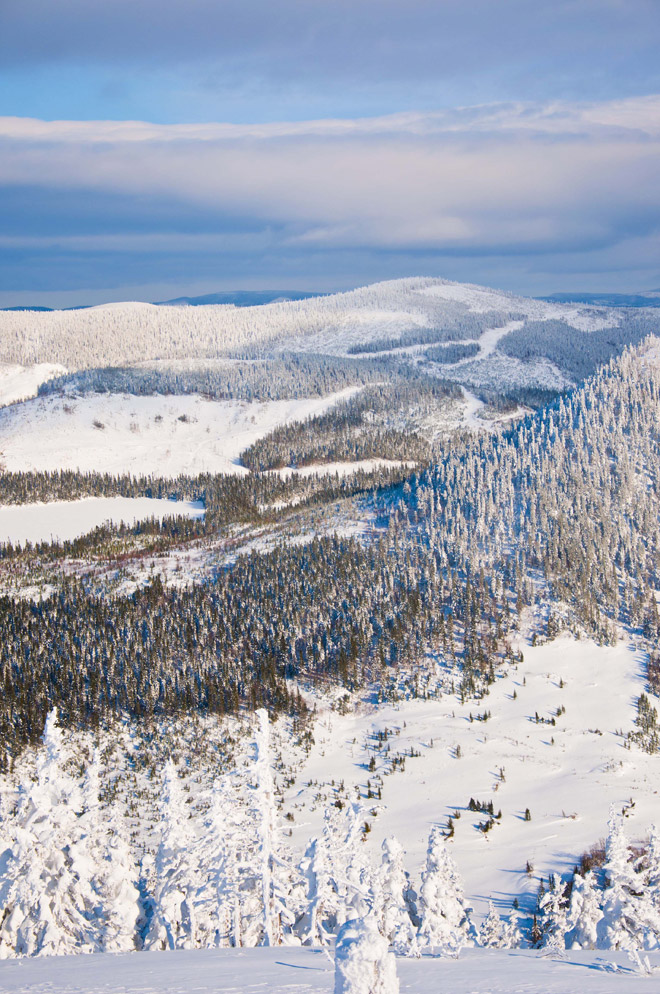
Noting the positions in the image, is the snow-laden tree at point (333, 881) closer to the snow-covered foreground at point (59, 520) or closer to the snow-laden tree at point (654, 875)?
the snow-laden tree at point (654, 875)

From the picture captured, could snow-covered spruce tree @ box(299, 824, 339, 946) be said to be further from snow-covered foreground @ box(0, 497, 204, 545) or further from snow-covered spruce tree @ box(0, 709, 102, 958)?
snow-covered foreground @ box(0, 497, 204, 545)

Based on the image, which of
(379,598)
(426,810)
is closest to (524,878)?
(426,810)

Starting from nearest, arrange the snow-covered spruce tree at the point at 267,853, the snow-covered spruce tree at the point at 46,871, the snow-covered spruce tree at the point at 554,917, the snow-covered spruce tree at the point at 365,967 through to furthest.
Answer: the snow-covered spruce tree at the point at 365,967 → the snow-covered spruce tree at the point at 267,853 → the snow-covered spruce tree at the point at 46,871 → the snow-covered spruce tree at the point at 554,917

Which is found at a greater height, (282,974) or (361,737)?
(282,974)

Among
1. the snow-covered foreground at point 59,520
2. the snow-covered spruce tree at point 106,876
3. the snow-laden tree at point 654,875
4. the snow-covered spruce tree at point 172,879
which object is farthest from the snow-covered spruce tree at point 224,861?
the snow-covered foreground at point 59,520

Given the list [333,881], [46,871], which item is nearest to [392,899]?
[333,881]

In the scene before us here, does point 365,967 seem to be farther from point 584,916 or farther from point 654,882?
point 654,882

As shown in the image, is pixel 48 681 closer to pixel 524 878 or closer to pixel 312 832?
pixel 312 832
